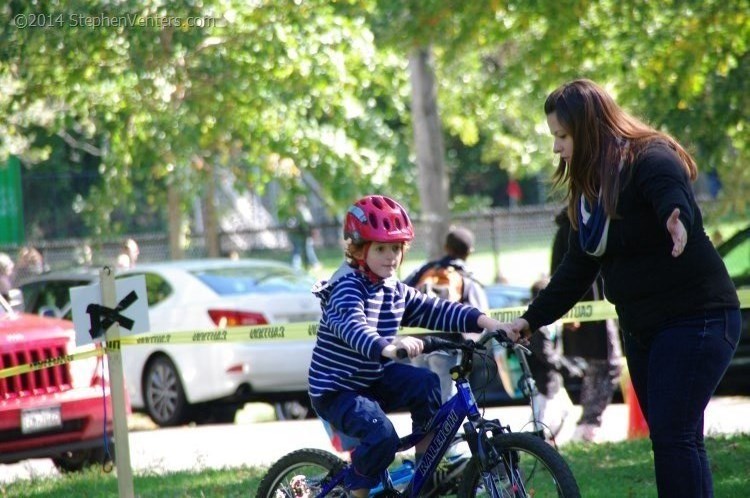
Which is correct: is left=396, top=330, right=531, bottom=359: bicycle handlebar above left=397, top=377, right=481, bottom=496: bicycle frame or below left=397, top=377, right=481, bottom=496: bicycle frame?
above

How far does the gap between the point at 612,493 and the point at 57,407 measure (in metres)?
4.28

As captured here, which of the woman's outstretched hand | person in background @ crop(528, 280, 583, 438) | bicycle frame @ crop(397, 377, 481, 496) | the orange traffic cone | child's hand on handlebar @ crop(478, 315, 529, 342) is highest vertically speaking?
the woman's outstretched hand

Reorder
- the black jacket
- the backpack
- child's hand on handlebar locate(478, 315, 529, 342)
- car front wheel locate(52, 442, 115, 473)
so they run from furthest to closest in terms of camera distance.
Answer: car front wheel locate(52, 442, 115, 473) → the backpack → child's hand on handlebar locate(478, 315, 529, 342) → the black jacket

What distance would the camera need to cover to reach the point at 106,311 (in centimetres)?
668

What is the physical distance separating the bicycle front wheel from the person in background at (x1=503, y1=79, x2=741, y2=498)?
0.40m

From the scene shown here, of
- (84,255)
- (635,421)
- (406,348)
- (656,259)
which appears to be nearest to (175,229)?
(84,255)

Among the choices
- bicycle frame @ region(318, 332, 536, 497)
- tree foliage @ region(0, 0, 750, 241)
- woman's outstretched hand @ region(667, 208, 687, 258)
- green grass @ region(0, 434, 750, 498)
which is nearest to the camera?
woman's outstretched hand @ region(667, 208, 687, 258)

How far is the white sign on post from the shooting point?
6.66m

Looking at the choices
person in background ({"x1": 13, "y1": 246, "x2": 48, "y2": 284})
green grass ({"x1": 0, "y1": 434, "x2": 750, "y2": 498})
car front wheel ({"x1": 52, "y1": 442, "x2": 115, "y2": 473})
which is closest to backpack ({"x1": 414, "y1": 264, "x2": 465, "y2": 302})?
green grass ({"x1": 0, "y1": 434, "x2": 750, "y2": 498})

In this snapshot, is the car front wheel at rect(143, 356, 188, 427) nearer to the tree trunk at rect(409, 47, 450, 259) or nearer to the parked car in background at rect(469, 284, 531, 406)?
the parked car in background at rect(469, 284, 531, 406)

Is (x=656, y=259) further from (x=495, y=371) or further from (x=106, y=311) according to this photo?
(x=106, y=311)

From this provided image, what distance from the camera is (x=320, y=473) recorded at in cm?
561

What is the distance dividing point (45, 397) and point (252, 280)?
424 cm

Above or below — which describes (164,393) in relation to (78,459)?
above
